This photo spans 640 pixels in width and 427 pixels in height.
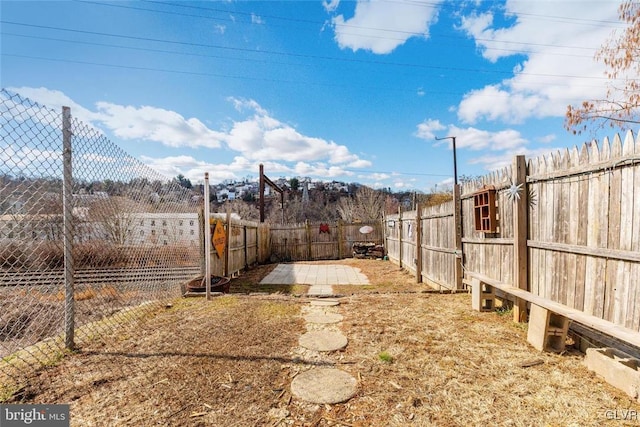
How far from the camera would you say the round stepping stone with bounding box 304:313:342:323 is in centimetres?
374

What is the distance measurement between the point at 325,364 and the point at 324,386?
14.0 inches

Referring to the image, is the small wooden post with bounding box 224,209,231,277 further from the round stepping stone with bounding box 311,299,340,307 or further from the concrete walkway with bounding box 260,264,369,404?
the round stepping stone with bounding box 311,299,340,307

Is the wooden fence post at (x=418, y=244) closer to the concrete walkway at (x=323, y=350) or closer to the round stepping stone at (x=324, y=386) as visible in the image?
the concrete walkway at (x=323, y=350)

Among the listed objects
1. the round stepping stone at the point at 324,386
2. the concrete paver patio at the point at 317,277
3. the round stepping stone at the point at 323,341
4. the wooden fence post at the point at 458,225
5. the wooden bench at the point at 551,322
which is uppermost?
the wooden fence post at the point at 458,225

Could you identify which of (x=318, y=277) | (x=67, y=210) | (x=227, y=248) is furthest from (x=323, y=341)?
(x=318, y=277)

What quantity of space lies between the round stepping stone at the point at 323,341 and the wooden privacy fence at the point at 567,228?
7.29 ft

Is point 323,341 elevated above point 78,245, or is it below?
below

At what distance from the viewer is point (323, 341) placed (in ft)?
9.95

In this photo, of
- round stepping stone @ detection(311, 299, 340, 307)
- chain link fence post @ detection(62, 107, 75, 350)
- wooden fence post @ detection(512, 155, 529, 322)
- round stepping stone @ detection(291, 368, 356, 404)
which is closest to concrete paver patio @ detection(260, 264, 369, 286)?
round stepping stone @ detection(311, 299, 340, 307)

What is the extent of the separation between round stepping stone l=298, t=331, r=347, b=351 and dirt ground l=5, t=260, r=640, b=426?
107 millimetres

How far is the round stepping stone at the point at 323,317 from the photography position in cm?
374

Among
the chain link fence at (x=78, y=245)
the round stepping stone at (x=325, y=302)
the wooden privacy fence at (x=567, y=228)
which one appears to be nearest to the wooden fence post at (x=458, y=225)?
the wooden privacy fence at (x=567, y=228)

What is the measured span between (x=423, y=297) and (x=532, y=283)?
1895 mm

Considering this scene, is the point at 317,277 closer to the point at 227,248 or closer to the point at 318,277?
the point at 318,277
